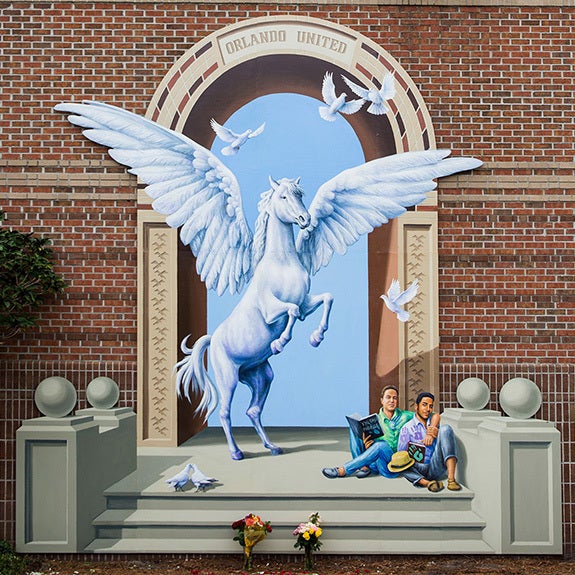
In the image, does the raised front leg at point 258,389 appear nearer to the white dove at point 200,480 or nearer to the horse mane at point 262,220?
the white dove at point 200,480

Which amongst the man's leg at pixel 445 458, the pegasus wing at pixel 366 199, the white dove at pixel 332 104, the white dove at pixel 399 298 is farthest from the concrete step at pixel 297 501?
the white dove at pixel 332 104

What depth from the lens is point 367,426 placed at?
20.0ft

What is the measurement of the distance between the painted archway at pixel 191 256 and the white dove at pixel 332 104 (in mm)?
69

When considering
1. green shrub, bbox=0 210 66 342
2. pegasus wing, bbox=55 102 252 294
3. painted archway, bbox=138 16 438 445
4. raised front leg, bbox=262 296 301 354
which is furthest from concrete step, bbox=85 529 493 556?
pegasus wing, bbox=55 102 252 294

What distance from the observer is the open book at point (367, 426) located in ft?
20.0

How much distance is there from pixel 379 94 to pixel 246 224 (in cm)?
164

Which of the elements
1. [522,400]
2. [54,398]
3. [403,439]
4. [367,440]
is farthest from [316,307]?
[54,398]

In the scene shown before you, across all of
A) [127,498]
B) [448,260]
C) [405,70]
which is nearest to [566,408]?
[448,260]

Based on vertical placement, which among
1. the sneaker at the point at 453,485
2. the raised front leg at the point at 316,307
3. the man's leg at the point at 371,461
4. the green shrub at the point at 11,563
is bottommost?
the green shrub at the point at 11,563

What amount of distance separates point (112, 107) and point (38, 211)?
44.0 inches

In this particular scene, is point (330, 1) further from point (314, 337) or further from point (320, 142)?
point (314, 337)

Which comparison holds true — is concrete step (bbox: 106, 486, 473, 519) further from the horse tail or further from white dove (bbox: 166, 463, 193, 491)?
the horse tail

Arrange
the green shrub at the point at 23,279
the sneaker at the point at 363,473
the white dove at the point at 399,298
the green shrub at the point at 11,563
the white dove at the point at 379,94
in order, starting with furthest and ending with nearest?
the white dove at the point at 379,94
the white dove at the point at 399,298
the sneaker at the point at 363,473
the green shrub at the point at 23,279
the green shrub at the point at 11,563

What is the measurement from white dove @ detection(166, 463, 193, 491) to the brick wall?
1.02 metres
